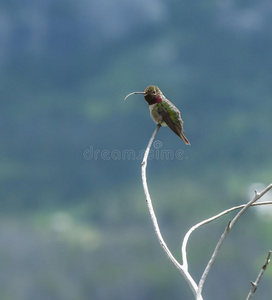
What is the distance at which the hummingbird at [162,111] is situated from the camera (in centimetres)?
470

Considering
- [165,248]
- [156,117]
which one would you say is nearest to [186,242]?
[165,248]

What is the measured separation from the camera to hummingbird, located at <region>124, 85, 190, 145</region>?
4.70 m

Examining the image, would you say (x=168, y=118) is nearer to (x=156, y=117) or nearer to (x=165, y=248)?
(x=156, y=117)

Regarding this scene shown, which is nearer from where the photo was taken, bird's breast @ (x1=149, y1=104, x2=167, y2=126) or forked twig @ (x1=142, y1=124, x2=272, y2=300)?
forked twig @ (x1=142, y1=124, x2=272, y2=300)

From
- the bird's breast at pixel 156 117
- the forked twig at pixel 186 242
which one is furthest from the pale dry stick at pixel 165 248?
the bird's breast at pixel 156 117

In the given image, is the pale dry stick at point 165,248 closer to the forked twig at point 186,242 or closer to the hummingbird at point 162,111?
the forked twig at point 186,242

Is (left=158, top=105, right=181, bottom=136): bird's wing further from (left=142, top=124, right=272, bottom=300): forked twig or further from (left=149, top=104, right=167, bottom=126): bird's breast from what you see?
(left=142, top=124, right=272, bottom=300): forked twig

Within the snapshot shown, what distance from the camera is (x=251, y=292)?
1.75 meters

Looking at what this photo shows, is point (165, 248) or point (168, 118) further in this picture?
point (168, 118)

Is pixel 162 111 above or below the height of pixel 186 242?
above

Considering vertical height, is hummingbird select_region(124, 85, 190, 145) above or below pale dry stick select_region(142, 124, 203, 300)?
above

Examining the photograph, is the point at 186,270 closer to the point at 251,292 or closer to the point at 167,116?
the point at 251,292

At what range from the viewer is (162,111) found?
475 centimetres

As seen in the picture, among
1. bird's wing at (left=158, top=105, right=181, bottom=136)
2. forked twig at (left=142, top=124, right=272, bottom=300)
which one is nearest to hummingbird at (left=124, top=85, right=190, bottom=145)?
bird's wing at (left=158, top=105, right=181, bottom=136)
